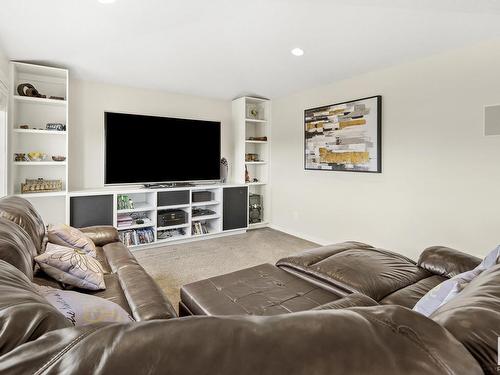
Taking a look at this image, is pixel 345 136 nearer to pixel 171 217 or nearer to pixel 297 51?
pixel 297 51

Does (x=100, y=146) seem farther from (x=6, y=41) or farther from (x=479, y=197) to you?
(x=479, y=197)

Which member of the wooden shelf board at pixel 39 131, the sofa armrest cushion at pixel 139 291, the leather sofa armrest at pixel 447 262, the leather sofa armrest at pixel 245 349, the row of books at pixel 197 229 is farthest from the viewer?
the row of books at pixel 197 229

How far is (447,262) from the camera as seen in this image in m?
2.01

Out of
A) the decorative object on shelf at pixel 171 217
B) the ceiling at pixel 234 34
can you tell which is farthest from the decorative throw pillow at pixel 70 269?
the decorative object on shelf at pixel 171 217

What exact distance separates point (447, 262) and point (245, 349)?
6.85 feet

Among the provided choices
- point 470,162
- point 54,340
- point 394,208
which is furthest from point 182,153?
point 54,340

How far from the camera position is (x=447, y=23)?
2504mm

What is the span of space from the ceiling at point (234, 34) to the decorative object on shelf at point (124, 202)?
1.61 meters

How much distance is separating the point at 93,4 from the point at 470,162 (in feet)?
11.8

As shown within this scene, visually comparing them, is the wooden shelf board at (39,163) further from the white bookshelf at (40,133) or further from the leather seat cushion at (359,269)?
the leather seat cushion at (359,269)

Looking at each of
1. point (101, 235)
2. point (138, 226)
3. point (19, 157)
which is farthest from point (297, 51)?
point (19, 157)

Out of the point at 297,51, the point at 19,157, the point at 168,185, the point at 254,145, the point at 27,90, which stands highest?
the point at 297,51

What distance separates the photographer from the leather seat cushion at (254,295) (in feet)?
5.25

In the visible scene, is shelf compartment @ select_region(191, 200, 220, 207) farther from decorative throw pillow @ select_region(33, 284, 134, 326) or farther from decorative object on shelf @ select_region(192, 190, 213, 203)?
decorative throw pillow @ select_region(33, 284, 134, 326)
